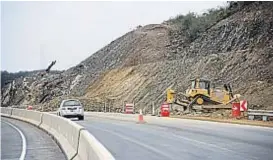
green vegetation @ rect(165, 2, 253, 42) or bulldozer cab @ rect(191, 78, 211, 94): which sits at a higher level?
green vegetation @ rect(165, 2, 253, 42)

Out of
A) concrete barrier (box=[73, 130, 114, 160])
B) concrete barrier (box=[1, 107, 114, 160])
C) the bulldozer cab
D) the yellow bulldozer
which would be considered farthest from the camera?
the bulldozer cab

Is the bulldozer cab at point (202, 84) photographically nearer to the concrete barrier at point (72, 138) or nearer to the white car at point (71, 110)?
the white car at point (71, 110)

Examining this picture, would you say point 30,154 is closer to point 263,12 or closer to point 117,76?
point 263,12

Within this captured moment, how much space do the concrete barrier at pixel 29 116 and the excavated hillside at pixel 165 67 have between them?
1364 cm

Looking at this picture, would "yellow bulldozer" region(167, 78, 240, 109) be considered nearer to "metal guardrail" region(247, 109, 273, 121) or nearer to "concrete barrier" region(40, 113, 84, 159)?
"metal guardrail" region(247, 109, 273, 121)

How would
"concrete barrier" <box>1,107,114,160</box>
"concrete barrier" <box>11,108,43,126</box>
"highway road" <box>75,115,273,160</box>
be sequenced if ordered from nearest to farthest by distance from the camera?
"concrete barrier" <box>1,107,114,160</box>, "highway road" <box>75,115,273,160</box>, "concrete barrier" <box>11,108,43,126</box>

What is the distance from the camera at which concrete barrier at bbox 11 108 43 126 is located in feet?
119

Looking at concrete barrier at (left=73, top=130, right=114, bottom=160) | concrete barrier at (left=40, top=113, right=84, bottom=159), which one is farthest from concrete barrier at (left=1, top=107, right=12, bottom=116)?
concrete barrier at (left=73, top=130, right=114, bottom=160)

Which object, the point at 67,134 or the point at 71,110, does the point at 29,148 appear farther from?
the point at 71,110

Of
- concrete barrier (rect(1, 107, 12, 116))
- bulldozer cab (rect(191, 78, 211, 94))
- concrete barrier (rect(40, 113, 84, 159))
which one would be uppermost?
bulldozer cab (rect(191, 78, 211, 94))

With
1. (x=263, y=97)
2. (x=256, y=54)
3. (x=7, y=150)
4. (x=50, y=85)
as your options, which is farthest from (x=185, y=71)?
(x=7, y=150)

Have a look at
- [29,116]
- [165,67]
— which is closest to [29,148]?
[29,116]

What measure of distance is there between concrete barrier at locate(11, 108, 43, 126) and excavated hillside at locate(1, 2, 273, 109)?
13.6 m

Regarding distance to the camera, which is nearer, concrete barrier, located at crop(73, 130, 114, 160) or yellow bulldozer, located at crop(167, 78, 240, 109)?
concrete barrier, located at crop(73, 130, 114, 160)
